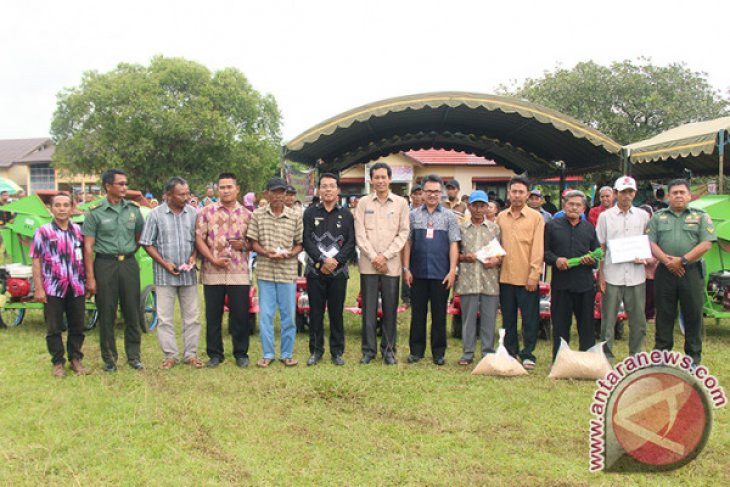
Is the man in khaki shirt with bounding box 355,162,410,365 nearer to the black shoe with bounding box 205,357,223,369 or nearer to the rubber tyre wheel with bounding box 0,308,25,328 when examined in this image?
the black shoe with bounding box 205,357,223,369

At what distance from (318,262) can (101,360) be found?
2528 millimetres

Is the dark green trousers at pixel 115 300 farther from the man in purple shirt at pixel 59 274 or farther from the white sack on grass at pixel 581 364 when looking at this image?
the white sack on grass at pixel 581 364

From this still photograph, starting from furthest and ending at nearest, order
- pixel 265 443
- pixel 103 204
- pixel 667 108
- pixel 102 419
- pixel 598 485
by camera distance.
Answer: pixel 667 108 < pixel 103 204 < pixel 102 419 < pixel 265 443 < pixel 598 485

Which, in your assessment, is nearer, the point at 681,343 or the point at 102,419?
the point at 102,419

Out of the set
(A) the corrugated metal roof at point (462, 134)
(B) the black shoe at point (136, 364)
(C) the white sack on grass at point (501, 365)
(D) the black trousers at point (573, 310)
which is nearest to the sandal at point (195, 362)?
(B) the black shoe at point (136, 364)

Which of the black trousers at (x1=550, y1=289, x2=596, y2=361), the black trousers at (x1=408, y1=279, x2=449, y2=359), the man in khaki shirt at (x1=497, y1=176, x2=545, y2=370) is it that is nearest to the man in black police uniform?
the black trousers at (x1=408, y1=279, x2=449, y2=359)

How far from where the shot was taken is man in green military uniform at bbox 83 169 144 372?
5520mm

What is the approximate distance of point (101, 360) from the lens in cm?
620

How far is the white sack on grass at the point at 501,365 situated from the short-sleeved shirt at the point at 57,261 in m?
3.85

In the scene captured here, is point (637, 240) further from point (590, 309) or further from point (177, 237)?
point (177, 237)

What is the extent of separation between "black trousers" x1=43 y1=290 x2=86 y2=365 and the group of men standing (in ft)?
0.04

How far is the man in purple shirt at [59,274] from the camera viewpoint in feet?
17.9

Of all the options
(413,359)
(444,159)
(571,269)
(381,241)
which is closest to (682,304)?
(571,269)

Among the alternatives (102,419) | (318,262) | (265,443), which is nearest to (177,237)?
(318,262)
